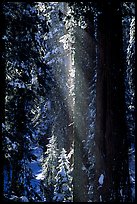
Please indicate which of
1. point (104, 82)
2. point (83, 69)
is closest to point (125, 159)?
point (104, 82)

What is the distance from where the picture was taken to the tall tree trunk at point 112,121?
785 cm

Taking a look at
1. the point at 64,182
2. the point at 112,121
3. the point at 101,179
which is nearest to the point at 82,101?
the point at 112,121

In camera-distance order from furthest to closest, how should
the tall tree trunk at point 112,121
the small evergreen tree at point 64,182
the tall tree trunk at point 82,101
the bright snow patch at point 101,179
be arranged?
the small evergreen tree at point 64,182 < the tall tree trunk at point 82,101 < the bright snow patch at point 101,179 < the tall tree trunk at point 112,121

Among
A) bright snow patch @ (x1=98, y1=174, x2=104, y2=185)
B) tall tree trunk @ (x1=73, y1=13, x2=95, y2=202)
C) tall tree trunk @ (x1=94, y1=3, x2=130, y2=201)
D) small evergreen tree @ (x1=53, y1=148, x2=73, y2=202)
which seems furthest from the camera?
small evergreen tree @ (x1=53, y1=148, x2=73, y2=202)

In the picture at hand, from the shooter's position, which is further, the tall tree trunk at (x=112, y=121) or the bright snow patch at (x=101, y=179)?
the bright snow patch at (x=101, y=179)

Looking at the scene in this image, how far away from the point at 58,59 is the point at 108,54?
→ 13.2m

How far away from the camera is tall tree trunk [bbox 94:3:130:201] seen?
785cm

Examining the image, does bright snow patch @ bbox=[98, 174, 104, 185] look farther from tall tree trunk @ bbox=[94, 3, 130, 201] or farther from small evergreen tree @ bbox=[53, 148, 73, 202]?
small evergreen tree @ bbox=[53, 148, 73, 202]

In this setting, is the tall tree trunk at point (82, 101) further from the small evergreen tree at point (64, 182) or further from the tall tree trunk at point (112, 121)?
the small evergreen tree at point (64, 182)

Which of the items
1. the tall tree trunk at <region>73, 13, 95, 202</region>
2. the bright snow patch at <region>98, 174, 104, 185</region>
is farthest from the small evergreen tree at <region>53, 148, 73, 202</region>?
the bright snow patch at <region>98, 174, 104, 185</region>

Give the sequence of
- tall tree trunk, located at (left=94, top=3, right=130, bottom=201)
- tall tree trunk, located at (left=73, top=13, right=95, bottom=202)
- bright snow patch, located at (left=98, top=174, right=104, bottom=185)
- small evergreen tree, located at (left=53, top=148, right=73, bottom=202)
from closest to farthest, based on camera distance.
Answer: tall tree trunk, located at (left=94, top=3, right=130, bottom=201), bright snow patch, located at (left=98, top=174, right=104, bottom=185), tall tree trunk, located at (left=73, top=13, right=95, bottom=202), small evergreen tree, located at (left=53, top=148, right=73, bottom=202)

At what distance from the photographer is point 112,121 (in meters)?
8.08

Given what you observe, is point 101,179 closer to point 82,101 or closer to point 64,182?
point 82,101

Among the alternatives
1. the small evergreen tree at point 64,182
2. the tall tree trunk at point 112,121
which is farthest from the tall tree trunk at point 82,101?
the small evergreen tree at point 64,182
